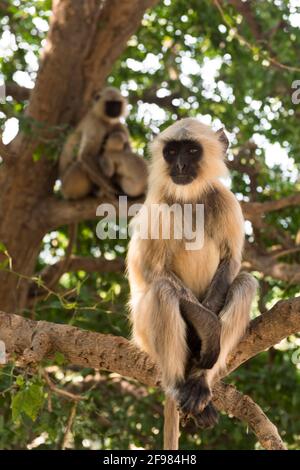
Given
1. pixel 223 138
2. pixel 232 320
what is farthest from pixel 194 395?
pixel 223 138

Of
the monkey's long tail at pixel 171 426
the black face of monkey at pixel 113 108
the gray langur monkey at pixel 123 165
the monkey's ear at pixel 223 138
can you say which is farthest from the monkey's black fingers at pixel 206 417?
the black face of monkey at pixel 113 108

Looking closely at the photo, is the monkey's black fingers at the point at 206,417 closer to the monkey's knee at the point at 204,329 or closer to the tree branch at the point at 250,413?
the tree branch at the point at 250,413

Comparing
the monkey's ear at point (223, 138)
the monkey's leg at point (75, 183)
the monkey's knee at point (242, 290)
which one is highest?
the monkey's leg at point (75, 183)

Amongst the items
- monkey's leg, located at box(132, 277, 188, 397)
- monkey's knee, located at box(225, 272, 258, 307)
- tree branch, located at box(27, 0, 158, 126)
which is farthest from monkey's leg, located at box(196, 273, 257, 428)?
tree branch, located at box(27, 0, 158, 126)

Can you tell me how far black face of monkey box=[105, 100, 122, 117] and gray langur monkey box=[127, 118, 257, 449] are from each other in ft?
13.6

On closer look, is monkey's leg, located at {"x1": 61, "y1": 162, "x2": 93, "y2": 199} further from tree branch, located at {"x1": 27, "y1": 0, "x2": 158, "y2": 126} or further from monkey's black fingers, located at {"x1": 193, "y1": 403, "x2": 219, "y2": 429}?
monkey's black fingers, located at {"x1": 193, "y1": 403, "x2": 219, "y2": 429}

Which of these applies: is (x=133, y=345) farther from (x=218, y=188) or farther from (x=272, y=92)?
(x=272, y=92)

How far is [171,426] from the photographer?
3602 mm

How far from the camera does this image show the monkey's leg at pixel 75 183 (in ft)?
25.2

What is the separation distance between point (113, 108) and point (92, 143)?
49 cm

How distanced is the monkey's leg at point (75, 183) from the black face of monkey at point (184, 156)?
11.5 ft

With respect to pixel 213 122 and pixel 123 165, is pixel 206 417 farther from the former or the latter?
pixel 123 165

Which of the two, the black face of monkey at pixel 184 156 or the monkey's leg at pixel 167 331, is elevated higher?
the black face of monkey at pixel 184 156

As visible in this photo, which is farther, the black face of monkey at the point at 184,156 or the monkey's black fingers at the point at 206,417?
the black face of monkey at the point at 184,156
